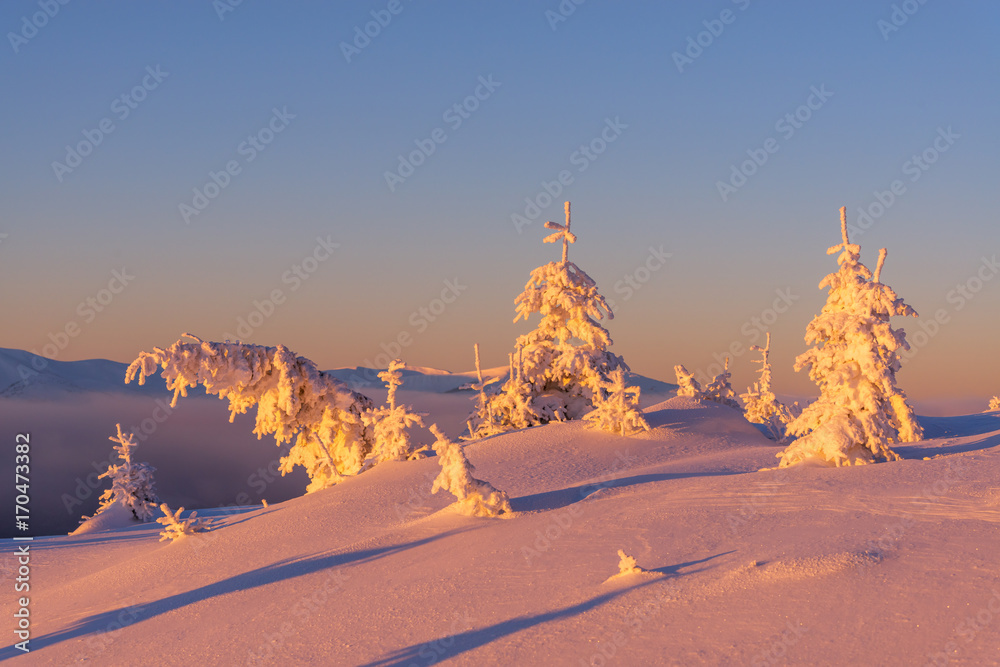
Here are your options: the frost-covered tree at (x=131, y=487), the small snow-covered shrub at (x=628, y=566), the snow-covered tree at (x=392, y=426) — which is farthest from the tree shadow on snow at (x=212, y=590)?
the frost-covered tree at (x=131, y=487)

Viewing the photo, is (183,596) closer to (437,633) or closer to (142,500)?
(437,633)

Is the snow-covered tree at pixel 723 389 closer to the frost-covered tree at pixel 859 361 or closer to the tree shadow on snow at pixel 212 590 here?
the frost-covered tree at pixel 859 361

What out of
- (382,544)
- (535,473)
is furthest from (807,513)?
(535,473)

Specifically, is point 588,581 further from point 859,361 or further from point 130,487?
point 130,487

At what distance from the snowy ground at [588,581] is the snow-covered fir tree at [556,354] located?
38.5 ft

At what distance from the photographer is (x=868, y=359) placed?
59.2ft

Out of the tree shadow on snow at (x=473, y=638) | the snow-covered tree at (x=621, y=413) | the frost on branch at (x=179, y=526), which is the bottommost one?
the tree shadow on snow at (x=473, y=638)

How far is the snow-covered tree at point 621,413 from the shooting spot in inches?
901

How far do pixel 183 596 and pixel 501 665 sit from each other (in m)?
6.03

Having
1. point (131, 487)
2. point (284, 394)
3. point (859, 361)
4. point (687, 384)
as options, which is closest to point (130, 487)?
point (131, 487)

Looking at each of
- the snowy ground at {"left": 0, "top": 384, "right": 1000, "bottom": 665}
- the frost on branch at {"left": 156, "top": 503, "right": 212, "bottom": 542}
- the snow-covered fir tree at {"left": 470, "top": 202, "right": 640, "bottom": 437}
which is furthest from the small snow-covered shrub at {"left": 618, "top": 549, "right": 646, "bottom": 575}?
the snow-covered fir tree at {"left": 470, "top": 202, "right": 640, "bottom": 437}

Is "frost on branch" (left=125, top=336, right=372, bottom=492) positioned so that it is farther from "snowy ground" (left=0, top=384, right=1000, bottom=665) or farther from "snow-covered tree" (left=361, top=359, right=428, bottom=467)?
"snowy ground" (left=0, top=384, right=1000, bottom=665)

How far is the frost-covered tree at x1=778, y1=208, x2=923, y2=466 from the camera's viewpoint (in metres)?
16.8

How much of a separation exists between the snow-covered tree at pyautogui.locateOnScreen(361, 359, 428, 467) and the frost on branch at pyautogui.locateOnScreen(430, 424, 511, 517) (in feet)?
29.7
